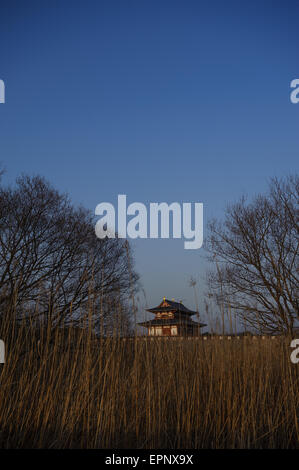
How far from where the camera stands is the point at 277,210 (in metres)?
7.48

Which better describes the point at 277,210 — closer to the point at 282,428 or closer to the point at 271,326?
the point at 271,326

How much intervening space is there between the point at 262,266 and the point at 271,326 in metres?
1.20

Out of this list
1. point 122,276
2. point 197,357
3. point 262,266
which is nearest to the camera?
point 197,357

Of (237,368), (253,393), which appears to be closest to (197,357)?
(237,368)

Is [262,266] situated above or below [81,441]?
above

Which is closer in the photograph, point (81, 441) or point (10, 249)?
point (81, 441)

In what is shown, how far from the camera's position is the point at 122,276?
8.25m

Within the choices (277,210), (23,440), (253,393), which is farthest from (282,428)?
(277,210)
